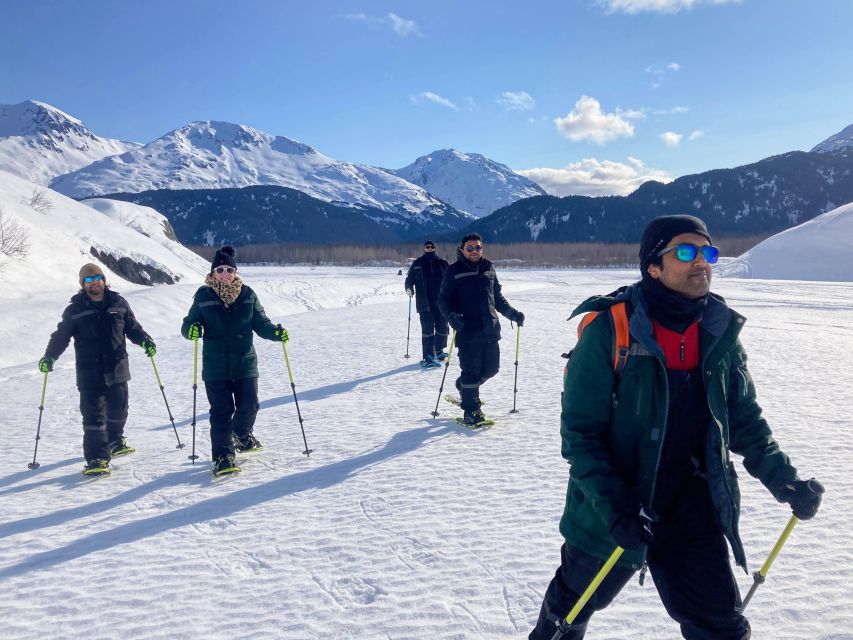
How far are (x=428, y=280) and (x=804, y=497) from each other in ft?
27.4

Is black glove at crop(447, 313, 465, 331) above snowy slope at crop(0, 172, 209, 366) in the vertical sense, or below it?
below

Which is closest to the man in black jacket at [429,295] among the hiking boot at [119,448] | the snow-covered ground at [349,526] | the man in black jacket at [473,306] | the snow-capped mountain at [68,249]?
the snow-covered ground at [349,526]

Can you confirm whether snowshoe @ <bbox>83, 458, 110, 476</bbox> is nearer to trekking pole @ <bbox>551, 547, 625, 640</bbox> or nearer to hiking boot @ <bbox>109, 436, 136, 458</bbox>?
hiking boot @ <bbox>109, 436, 136, 458</bbox>

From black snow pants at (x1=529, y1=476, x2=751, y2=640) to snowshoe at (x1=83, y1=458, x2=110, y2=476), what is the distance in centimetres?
490

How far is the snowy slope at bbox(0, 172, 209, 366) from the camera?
45.6 ft

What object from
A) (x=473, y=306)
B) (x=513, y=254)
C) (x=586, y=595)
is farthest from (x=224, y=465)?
(x=513, y=254)

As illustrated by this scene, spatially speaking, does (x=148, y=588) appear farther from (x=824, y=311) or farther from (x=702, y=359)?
(x=824, y=311)

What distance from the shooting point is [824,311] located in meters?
19.8

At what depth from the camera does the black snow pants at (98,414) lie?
5.41m

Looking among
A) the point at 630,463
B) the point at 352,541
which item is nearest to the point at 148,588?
→ the point at 352,541

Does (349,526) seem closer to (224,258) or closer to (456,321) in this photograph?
(456,321)

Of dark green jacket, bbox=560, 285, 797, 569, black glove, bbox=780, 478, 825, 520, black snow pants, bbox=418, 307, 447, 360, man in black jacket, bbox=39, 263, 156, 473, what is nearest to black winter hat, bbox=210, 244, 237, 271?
man in black jacket, bbox=39, 263, 156, 473

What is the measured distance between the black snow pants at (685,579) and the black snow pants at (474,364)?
4.03m

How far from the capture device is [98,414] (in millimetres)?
5469
